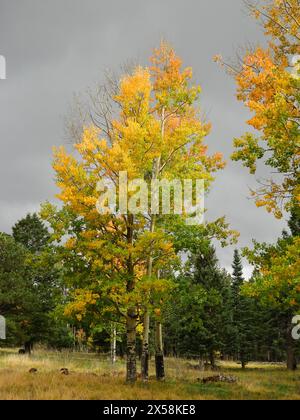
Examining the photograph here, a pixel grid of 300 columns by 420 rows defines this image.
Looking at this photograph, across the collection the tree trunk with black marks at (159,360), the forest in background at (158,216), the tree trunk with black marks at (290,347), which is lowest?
the tree trunk with black marks at (290,347)

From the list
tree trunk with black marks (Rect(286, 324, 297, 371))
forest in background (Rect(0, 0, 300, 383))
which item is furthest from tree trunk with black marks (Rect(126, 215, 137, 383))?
tree trunk with black marks (Rect(286, 324, 297, 371))

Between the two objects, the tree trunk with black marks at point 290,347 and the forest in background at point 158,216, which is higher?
the forest in background at point 158,216

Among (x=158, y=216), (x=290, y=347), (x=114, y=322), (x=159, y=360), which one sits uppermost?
(x=158, y=216)

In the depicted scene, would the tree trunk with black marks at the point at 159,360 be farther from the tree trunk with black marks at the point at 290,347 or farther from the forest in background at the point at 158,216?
the tree trunk with black marks at the point at 290,347

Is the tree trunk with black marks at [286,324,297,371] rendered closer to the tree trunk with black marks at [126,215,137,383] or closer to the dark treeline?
the dark treeline

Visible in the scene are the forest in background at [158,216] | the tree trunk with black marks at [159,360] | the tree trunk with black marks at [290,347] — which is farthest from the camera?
the tree trunk with black marks at [290,347]

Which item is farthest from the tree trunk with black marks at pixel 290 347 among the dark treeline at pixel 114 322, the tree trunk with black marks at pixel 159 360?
the tree trunk with black marks at pixel 159 360

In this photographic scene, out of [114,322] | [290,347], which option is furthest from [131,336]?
[290,347]

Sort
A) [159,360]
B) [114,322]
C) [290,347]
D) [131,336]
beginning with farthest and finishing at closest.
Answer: [290,347] < [114,322] < [159,360] < [131,336]

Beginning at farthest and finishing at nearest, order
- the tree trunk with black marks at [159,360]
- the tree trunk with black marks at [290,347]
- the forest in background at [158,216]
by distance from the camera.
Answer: the tree trunk with black marks at [290,347] → the tree trunk with black marks at [159,360] → the forest in background at [158,216]

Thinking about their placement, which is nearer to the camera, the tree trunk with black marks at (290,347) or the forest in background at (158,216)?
the forest in background at (158,216)

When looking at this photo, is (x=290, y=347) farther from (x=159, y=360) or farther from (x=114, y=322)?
(x=159, y=360)

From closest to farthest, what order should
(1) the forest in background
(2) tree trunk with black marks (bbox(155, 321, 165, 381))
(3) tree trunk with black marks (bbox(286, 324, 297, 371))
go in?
1. (1) the forest in background
2. (2) tree trunk with black marks (bbox(155, 321, 165, 381))
3. (3) tree trunk with black marks (bbox(286, 324, 297, 371))
